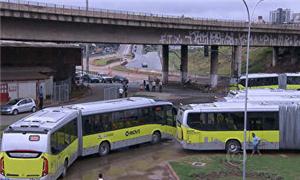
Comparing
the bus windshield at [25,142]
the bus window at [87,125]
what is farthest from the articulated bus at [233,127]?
the bus windshield at [25,142]

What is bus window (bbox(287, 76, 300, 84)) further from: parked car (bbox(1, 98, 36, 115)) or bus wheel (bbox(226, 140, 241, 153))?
bus wheel (bbox(226, 140, 241, 153))

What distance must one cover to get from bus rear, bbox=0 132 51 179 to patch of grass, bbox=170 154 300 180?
621 centimetres

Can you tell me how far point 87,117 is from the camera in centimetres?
2678

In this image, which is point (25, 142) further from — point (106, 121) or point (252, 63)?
point (252, 63)

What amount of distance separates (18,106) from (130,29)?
58.9 ft

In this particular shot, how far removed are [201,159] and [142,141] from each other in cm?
464

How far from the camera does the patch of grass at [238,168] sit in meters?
22.9

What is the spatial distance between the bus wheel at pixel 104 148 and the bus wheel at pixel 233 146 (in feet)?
21.9

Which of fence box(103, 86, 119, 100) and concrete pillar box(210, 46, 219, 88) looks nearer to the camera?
fence box(103, 86, 119, 100)

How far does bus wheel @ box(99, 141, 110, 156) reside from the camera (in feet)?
91.7

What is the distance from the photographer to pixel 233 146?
93.7 feet

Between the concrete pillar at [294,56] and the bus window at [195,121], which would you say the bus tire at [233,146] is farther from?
the concrete pillar at [294,56]

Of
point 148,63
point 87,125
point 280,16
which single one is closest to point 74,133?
point 87,125

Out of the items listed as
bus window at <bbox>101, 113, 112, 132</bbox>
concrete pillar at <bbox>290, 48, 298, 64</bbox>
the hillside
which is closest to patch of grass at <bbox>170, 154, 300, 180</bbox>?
bus window at <bbox>101, 113, 112, 132</bbox>
